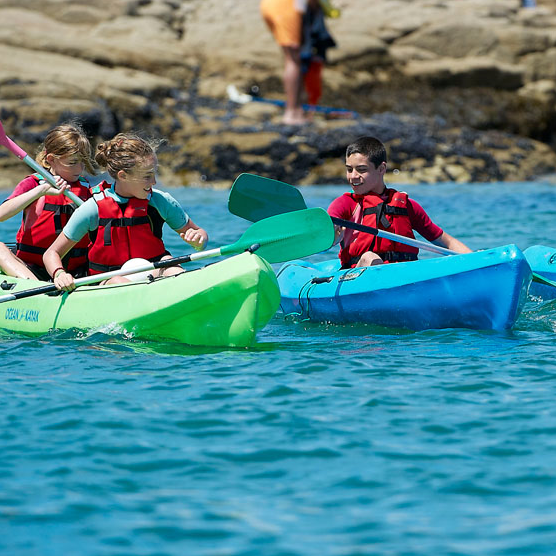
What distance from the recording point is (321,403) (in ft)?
11.8

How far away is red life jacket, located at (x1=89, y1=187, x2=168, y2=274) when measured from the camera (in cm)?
491

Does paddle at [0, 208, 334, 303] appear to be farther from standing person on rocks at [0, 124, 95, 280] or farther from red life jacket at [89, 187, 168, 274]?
standing person on rocks at [0, 124, 95, 280]

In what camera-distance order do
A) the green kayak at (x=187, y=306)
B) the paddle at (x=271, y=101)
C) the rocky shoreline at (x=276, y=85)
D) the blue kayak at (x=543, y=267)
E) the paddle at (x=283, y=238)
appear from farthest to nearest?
the paddle at (x=271, y=101) < the rocky shoreline at (x=276, y=85) < the blue kayak at (x=543, y=267) < the paddle at (x=283, y=238) < the green kayak at (x=187, y=306)

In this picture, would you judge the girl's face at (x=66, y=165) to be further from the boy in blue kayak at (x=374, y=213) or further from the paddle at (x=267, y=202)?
the boy in blue kayak at (x=374, y=213)

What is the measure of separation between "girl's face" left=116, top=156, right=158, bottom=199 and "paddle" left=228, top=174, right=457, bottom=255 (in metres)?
0.57

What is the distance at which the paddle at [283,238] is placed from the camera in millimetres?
4723

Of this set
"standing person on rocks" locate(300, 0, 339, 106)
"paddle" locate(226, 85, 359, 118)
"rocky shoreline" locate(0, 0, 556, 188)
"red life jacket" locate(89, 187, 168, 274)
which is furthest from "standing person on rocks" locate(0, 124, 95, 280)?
"paddle" locate(226, 85, 359, 118)

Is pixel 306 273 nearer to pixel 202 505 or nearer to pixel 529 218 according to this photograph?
pixel 202 505

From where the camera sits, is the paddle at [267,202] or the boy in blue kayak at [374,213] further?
the boy in blue kayak at [374,213]

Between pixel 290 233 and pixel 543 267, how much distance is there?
216cm

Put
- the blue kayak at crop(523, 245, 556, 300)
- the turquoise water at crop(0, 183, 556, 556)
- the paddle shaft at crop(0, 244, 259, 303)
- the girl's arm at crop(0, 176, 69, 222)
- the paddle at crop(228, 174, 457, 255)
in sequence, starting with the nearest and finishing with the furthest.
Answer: the turquoise water at crop(0, 183, 556, 556), the paddle shaft at crop(0, 244, 259, 303), the girl's arm at crop(0, 176, 69, 222), the paddle at crop(228, 174, 457, 255), the blue kayak at crop(523, 245, 556, 300)

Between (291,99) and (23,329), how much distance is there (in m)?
9.99

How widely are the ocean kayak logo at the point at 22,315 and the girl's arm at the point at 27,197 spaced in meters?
0.50

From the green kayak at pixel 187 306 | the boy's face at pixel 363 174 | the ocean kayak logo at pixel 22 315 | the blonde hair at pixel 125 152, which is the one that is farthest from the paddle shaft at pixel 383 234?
the ocean kayak logo at pixel 22 315
